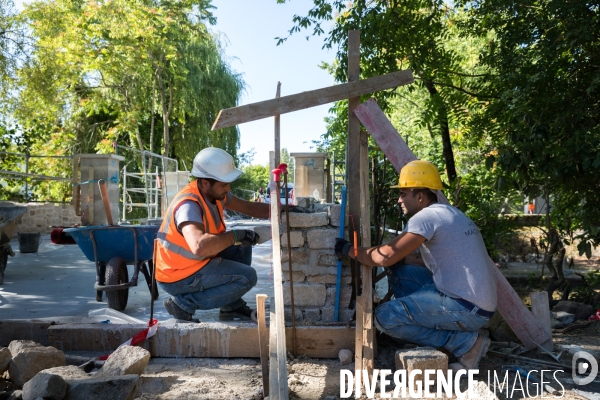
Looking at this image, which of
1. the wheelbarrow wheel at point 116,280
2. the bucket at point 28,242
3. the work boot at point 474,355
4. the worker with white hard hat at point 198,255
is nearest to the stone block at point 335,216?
the worker with white hard hat at point 198,255

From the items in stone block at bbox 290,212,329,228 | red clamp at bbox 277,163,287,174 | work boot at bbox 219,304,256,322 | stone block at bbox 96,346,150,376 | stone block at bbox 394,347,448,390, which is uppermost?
red clamp at bbox 277,163,287,174

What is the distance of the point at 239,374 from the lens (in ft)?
11.6

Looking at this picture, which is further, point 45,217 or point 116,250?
point 45,217

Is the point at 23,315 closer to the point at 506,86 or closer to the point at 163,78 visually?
the point at 506,86

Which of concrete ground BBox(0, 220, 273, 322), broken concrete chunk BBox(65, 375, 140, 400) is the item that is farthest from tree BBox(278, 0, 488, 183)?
broken concrete chunk BBox(65, 375, 140, 400)

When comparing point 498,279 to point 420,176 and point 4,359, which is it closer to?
A: point 420,176

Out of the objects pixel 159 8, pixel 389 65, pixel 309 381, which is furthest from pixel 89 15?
pixel 309 381

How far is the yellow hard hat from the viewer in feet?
11.8

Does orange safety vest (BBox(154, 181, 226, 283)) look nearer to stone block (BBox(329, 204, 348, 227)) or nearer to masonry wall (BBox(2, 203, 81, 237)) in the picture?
stone block (BBox(329, 204, 348, 227))

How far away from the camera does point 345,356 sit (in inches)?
146

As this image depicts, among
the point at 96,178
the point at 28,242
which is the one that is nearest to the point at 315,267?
the point at 28,242

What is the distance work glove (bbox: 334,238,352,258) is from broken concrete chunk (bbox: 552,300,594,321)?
9.32ft

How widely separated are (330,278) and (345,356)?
0.60 metres

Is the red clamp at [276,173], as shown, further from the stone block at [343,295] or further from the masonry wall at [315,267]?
the stone block at [343,295]
